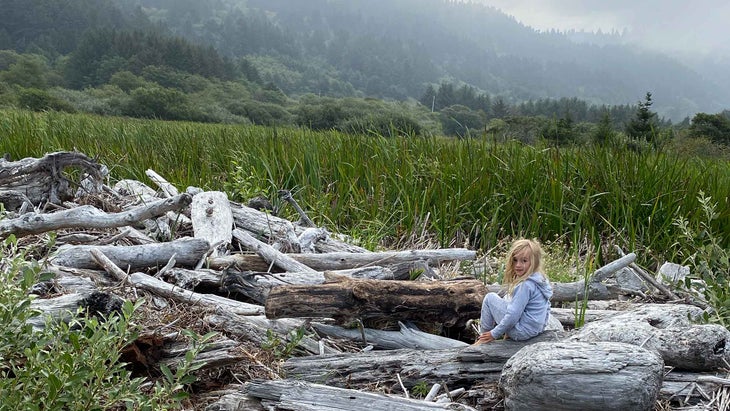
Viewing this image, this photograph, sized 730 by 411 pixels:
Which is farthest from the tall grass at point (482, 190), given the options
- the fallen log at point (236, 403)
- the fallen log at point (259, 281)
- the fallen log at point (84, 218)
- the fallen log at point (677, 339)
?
the fallen log at point (236, 403)

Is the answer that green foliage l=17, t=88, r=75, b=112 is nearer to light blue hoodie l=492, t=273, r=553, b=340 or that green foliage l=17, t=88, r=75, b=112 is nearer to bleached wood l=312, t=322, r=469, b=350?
bleached wood l=312, t=322, r=469, b=350

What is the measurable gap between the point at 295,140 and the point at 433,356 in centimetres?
605

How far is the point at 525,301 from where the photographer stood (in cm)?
283

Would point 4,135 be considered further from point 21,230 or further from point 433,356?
point 433,356

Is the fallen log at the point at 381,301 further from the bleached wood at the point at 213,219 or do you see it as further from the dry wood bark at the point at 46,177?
the dry wood bark at the point at 46,177

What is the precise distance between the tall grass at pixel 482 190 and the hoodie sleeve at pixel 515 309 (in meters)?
2.54

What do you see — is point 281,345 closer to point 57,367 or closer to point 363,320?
point 363,320

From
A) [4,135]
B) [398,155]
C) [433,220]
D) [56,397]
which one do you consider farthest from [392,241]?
[4,135]

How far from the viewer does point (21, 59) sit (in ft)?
268

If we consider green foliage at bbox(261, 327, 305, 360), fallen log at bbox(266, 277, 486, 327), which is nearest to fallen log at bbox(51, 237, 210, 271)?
fallen log at bbox(266, 277, 486, 327)

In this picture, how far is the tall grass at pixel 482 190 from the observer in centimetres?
576

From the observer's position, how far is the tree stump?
2.29 meters

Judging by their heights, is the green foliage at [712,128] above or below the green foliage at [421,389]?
below

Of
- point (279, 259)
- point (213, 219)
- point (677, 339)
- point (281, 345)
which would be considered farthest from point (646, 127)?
point (281, 345)
